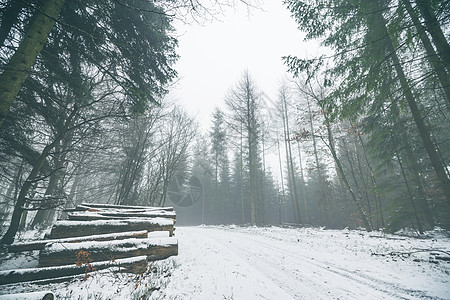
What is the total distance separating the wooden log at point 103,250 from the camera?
3244 mm

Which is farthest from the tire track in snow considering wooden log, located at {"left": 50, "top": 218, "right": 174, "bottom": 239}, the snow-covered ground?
wooden log, located at {"left": 50, "top": 218, "right": 174, "bottom": 239}

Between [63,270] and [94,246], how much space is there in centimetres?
53

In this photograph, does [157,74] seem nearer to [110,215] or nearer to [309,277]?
[110,215]

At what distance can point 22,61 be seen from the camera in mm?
3053

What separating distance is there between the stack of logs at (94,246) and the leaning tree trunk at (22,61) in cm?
256

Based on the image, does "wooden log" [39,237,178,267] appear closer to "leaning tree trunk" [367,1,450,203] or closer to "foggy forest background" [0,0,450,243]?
"foggy forest background" [0,0,450,243]

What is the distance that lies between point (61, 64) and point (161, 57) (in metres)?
2.95

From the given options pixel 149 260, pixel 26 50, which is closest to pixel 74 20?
pixel 26 50

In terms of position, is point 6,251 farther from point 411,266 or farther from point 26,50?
point 411,266

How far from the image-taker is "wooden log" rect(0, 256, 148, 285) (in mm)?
2781

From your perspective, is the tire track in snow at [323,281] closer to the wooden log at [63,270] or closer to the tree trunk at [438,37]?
the wooden log at [63,270]

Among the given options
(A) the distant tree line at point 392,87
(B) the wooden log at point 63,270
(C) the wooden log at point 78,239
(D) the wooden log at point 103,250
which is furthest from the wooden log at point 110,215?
(A) the distant tree line at point 392,87

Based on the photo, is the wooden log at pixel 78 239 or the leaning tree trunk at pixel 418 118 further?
the leaning tree trunk at pixel 418 118

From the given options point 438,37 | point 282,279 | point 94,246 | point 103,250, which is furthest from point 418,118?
point 94,246
